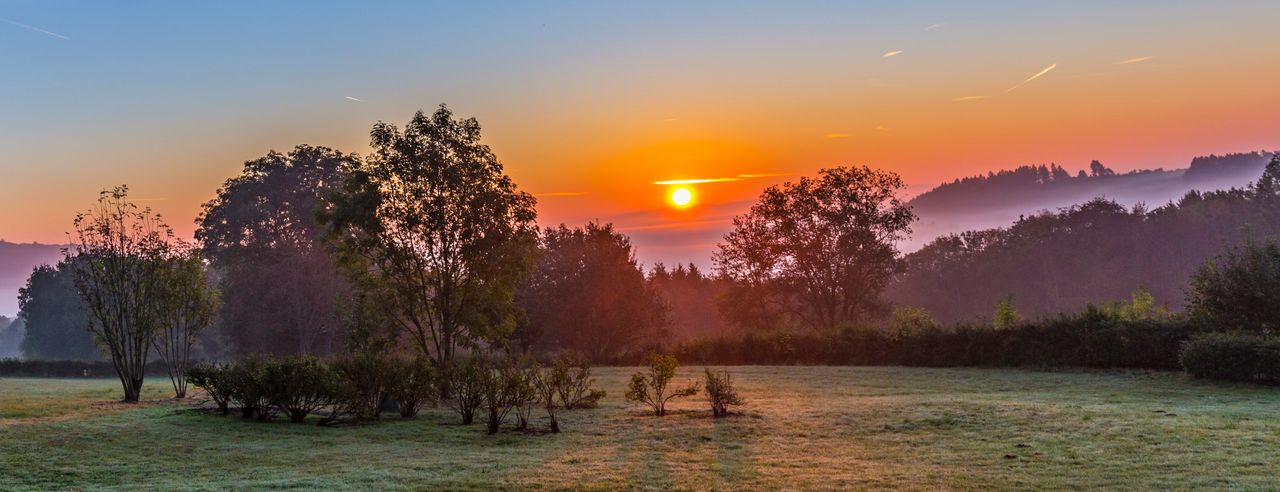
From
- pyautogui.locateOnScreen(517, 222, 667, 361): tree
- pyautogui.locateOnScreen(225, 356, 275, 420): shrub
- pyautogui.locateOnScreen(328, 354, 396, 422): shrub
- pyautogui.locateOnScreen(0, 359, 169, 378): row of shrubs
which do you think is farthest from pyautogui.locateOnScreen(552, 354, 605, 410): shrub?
pyautogui.locateOnScreen(0, 359, 169, 378): row of shrubs

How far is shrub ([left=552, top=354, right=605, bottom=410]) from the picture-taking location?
19656mm

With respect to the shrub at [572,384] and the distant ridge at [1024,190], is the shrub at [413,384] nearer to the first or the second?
the shrub at [572,384]

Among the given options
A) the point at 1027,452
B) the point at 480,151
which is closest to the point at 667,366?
the point at 1027,452

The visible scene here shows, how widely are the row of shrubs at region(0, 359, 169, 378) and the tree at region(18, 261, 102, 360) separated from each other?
97.6 feet

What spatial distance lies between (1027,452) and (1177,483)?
8.71 ft

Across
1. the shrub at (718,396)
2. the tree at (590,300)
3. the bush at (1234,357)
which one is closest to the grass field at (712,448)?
the shrub at (718,396)

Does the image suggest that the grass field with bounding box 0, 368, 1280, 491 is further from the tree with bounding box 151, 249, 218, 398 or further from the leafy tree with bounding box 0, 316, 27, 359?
the leafy tree with bounding box 0, 316, 27, 359

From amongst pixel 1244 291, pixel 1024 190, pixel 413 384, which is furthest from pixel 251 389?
pixel 1024 190

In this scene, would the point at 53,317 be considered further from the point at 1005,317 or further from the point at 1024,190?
the point at 1024,190

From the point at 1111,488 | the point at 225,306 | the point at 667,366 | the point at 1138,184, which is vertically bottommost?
the point at 1111,488

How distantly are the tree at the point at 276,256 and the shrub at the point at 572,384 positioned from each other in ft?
119

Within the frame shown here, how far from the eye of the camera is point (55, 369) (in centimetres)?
5656

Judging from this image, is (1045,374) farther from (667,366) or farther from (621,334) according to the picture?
(621,334)

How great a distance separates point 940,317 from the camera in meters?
93.3
